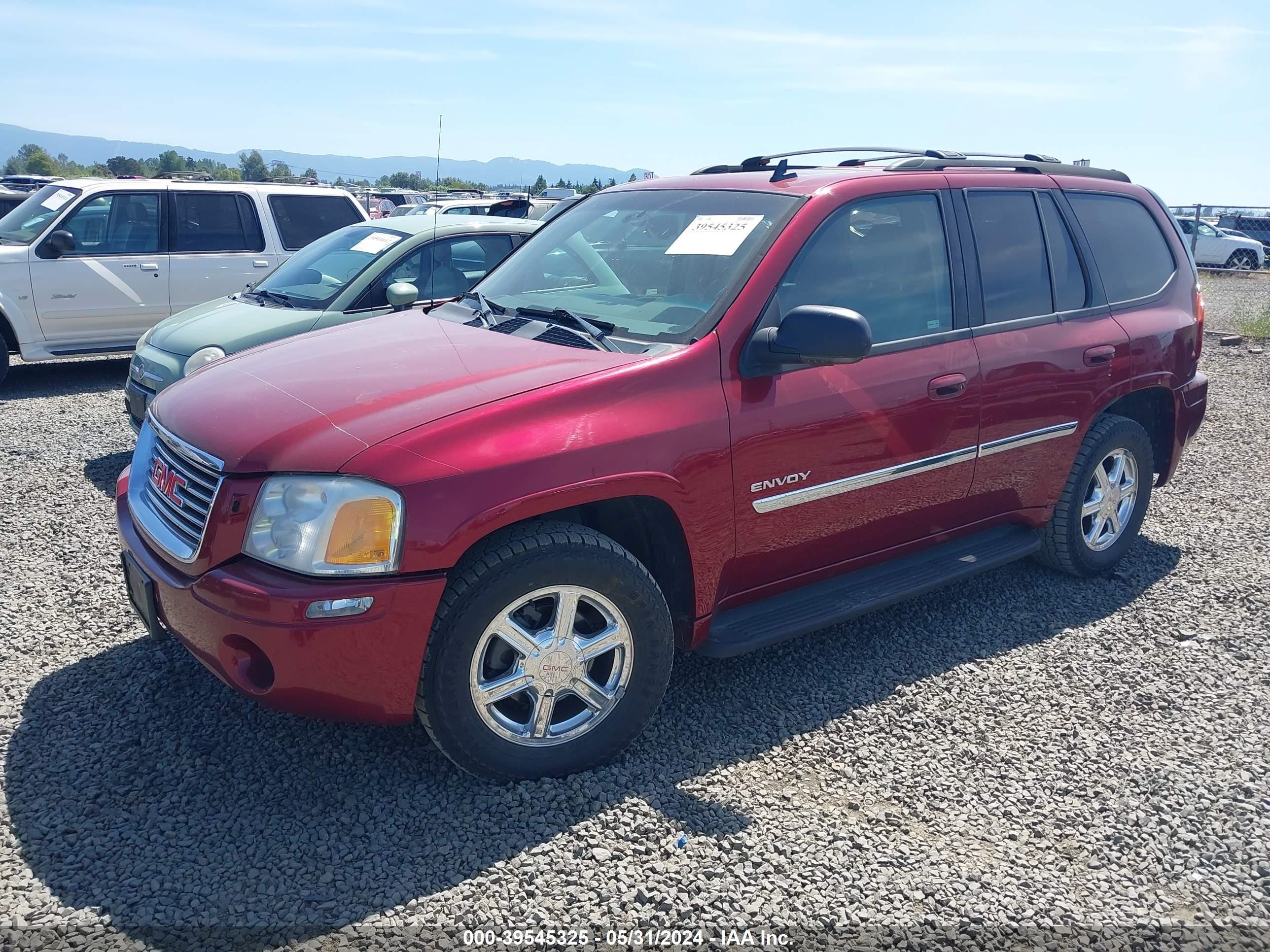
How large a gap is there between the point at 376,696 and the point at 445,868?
0.51 metres

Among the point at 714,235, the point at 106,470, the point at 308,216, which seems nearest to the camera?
the point at 714,235

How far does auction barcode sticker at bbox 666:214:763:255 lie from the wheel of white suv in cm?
2729

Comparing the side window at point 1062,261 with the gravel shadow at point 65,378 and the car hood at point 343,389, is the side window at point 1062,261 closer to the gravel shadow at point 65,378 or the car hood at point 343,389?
the car hood at point 343,389

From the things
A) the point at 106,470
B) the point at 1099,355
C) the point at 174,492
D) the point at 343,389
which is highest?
the point at 1099,355

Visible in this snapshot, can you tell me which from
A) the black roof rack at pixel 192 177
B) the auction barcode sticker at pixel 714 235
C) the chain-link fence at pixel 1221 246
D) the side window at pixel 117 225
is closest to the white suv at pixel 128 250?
the side window at pixel 117 225

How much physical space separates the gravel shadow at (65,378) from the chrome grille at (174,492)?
5.51m

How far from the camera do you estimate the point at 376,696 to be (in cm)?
279

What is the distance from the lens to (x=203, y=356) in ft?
19.8

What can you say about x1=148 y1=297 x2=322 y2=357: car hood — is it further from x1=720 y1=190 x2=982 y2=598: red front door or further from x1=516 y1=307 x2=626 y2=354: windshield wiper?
x1=720 y1=190 x2=982 y2=598: red front door

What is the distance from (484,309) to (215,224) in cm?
698

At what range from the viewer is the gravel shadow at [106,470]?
5.97m

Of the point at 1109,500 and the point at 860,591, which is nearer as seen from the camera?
the point at 860,591

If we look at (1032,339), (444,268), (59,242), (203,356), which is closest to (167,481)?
(203,356)

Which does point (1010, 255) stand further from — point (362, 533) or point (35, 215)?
point (35, 215)
